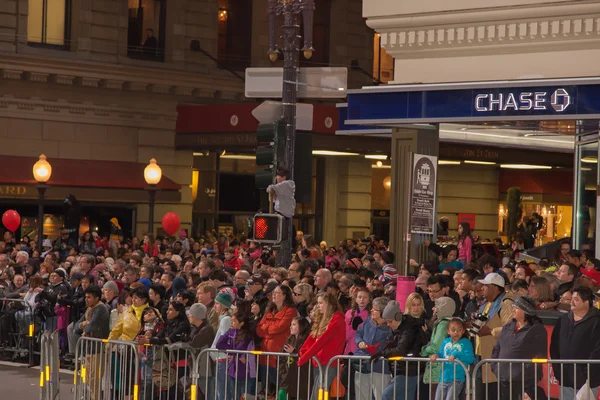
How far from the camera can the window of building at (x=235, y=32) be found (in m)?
38.3

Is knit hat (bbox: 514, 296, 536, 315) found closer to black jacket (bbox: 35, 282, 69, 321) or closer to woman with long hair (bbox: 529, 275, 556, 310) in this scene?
woman with long hair (bbox: 529, 275, 556, 310)

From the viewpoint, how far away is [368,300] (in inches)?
575

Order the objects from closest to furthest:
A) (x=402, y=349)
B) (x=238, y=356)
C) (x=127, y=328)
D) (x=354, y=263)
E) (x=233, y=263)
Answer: (x=402, y=349) → (x=238, y=356) → (x=127, y=328) → (x=354, y=263) → (x=233, y=263)

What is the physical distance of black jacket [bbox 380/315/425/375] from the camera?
13281 millimetres

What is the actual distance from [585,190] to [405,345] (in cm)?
1055

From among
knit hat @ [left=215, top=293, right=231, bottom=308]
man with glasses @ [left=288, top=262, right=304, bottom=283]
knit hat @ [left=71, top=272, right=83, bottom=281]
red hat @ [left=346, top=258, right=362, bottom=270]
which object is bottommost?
knit hat @ [left=215, top=293, right=231, bottom=308]

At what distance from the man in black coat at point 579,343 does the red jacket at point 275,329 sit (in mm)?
3275

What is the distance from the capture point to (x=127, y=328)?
15.6 meters

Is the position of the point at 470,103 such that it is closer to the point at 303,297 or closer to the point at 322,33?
the point at 303,297

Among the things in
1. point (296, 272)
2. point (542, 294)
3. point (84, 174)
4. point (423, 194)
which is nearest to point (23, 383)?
point (296, 272)

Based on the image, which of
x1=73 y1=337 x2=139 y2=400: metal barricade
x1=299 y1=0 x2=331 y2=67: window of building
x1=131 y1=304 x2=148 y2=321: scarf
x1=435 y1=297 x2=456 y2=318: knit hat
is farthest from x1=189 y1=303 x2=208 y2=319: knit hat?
x1=299 y1=0 x2=331 y2=67: window of building

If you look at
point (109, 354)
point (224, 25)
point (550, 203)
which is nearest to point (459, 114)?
point (109, 354)

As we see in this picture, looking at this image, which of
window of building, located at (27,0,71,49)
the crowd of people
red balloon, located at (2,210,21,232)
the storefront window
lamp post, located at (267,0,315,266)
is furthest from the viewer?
window of building, located at (27,0,71,49)

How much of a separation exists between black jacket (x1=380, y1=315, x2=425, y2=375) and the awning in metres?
20.1
